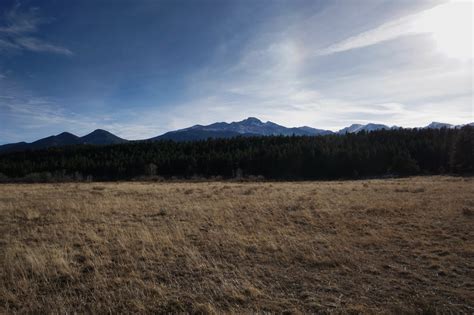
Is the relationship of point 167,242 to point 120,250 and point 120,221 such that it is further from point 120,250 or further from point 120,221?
point 120,221

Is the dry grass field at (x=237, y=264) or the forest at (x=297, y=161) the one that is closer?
the dry grass field at (x=237, y=264)

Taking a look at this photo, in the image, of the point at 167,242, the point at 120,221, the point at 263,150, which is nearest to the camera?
the point at 167,242

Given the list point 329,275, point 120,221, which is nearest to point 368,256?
point 329,275

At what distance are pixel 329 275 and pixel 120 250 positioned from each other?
5533 millimetres

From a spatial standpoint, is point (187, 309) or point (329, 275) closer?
point (187, 309)

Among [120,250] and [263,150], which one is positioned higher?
[263,150]

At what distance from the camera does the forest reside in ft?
209

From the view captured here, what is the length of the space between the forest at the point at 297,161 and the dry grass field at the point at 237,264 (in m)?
57.3

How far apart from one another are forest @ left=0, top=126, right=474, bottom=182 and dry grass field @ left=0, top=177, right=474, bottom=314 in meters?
57.3

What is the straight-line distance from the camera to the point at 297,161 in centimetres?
7506

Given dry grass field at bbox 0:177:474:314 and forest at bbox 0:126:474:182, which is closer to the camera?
dry grass field at bbox 0:177:474:314

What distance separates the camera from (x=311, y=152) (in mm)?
74375

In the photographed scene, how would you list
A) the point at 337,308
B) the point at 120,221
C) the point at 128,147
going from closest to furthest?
1. the point at 337,308
2. the point at 120,221
3. the point at 128,147

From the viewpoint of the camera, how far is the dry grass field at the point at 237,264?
4605 mm
